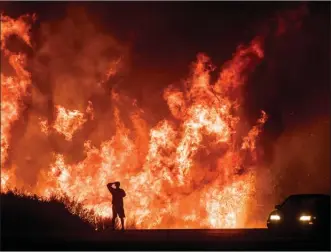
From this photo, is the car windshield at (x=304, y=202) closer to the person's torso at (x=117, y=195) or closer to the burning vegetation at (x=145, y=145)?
the person's torso at (x=117, y=195)

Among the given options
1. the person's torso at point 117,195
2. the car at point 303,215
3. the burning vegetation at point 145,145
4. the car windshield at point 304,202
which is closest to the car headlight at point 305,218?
the car at point 303,215

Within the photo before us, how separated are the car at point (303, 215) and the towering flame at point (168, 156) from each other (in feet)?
46.0

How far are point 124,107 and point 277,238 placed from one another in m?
22.2

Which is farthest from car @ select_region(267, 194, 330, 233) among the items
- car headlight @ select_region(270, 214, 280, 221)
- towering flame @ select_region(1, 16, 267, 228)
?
towering flame @ select_region(1, 16, 267, 228)

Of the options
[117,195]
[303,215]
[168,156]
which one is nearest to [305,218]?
[303,215]

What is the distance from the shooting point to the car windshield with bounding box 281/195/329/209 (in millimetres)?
23516

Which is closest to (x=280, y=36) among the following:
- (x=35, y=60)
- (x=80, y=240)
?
(x=35, y=60)

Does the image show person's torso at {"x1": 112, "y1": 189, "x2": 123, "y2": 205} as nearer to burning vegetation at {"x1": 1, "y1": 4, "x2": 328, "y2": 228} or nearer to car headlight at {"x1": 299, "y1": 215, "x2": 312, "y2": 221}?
car headlight at {"x1": 299, "y1": 215, "x2": 312, "y2": 221}

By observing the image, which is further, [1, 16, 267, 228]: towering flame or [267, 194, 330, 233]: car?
[1, 16, 267, 228]: towering flame

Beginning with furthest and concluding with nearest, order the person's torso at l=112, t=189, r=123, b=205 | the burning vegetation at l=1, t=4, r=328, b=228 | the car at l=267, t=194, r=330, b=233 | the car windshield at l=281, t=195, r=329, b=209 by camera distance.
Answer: the burning vegetation at l=1, t=4, r=328, b=228, the person's torso at l=112, t=189, r=123, b=205, the car windshield at l=281, t=195, r=329, b=209, the car at l=267, t=194, r=330, b=233

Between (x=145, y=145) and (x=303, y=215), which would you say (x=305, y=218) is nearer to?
(x=303, y=215)

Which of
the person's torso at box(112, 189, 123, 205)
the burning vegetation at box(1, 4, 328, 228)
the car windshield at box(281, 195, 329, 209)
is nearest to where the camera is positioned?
the car windshield at box(281, 195, 329, 209)

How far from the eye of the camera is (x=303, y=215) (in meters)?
23.1

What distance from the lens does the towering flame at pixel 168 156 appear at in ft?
125
